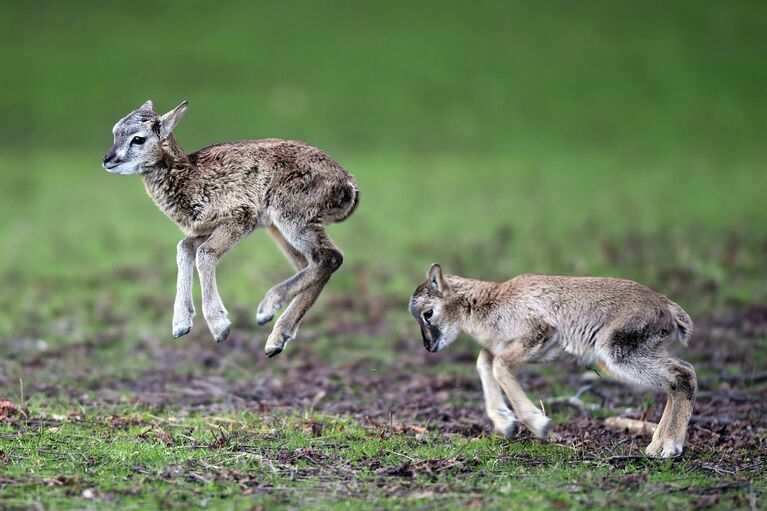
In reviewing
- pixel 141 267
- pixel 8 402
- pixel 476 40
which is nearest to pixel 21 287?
pixel 141 267

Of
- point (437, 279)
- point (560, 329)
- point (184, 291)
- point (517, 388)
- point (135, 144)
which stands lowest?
point (517, 388)

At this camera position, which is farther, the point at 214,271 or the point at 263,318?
the point at 214,271

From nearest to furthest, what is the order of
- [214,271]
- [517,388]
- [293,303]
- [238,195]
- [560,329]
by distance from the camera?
[517,388] → [560,329] → [214,271] → [238,195] → [293,303]

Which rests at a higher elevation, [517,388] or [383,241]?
[383,241]

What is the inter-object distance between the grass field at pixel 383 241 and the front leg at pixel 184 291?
906 millimetres

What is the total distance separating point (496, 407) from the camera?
9.99 meters

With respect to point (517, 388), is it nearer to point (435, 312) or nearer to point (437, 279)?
point (435, 312)

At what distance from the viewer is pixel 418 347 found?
15062mm

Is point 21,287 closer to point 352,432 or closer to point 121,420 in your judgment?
point 121,420

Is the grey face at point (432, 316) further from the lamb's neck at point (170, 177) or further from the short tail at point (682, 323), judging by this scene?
the lamb's neck at point (170, 177)

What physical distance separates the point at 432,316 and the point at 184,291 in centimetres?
223

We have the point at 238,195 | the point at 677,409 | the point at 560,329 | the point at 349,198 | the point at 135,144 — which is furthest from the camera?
the point at 349,198

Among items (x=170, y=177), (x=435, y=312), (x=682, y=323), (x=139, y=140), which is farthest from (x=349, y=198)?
(x=682, y=323)

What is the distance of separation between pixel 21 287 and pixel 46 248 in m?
3.44
